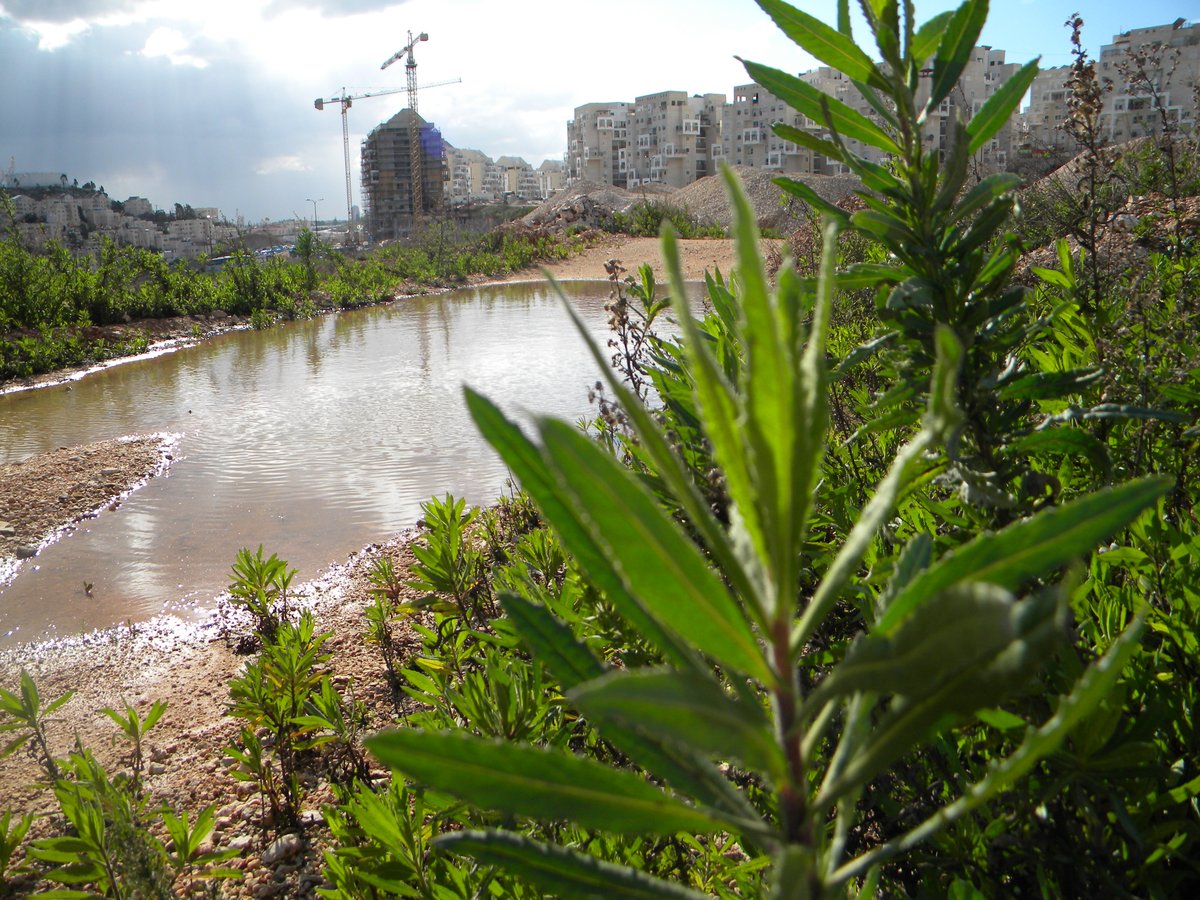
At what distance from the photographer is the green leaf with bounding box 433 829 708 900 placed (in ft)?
1.77

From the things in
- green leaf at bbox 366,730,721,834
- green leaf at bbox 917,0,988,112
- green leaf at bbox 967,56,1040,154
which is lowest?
green leaf at bbox 366,730,721,834

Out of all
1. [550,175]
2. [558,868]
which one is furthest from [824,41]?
[550,175]

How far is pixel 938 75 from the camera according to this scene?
1.12 metres

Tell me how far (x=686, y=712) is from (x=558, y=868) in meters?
0.21

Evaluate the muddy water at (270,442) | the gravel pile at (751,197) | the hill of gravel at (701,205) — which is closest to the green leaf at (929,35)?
the muddy water at (270,442)

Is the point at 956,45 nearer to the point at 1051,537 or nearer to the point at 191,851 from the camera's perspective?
the point at 1051,537

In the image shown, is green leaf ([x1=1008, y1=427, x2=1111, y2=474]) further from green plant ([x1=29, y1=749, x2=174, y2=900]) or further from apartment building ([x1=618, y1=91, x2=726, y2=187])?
apartment building ([x1=618, y1=91, x2=726, y2=187])

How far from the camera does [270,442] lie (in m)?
8.35

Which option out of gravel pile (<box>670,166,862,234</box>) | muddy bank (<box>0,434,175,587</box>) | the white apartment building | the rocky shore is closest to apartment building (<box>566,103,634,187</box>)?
the white apartment building

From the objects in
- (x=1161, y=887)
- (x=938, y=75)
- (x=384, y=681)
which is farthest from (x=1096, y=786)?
(x=384, y=681)

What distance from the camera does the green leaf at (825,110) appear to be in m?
1.12

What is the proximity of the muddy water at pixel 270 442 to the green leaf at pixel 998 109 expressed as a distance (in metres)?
1.39

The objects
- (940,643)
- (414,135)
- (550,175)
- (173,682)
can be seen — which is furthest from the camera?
(550,175)

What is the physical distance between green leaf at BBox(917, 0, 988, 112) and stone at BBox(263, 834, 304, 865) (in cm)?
259
